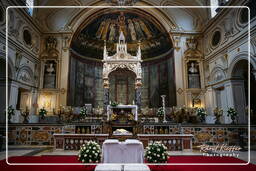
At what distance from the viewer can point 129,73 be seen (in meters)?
18.2

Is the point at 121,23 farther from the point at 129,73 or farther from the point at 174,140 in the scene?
the point at 174,140

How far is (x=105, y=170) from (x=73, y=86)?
Answer: 16.0 meters

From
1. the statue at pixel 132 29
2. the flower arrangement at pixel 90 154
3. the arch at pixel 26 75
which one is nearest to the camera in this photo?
the flower arrangement at pixel 90 154

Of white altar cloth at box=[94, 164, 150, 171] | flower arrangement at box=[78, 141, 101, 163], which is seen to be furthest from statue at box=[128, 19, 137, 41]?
white altar cloth at box=[94, 164, 150, 171]

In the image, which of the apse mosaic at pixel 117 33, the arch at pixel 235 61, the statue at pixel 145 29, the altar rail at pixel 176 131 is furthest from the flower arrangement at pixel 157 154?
the statue at pixel 145 29

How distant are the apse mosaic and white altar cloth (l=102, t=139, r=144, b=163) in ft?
54.9

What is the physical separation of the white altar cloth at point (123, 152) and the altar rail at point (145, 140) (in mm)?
3697

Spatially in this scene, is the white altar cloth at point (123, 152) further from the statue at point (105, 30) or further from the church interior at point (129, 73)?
the statue at point (105, 30)

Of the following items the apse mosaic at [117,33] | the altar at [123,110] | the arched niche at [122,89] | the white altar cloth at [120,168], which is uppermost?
the apse mosaic at [117,33]

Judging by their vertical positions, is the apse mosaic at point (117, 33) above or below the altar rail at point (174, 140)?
above

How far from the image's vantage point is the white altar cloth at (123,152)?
18.9 ft

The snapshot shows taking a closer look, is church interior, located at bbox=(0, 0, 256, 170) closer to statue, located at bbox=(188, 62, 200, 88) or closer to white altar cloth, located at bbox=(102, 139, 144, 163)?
statue, located at bbox=(188, 62, 200, 88)

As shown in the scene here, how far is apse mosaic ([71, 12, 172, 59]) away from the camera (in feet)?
69.2

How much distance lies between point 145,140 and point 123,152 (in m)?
4.01
